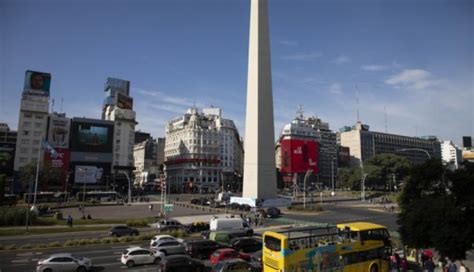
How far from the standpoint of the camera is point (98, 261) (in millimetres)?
23406

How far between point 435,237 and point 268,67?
150 ft

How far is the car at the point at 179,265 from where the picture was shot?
61.1 ft

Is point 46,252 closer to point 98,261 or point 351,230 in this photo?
point 98,261

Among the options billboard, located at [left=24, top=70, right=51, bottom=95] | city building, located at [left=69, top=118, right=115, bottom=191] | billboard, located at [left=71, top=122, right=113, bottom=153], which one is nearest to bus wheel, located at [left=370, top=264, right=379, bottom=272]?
city building, located at [left=69, top=118, right=115, bottom=191]

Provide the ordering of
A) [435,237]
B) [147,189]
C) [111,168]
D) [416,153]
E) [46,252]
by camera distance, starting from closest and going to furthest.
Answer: [435,237], [46,252], [111,168], [147,189], [416,153]

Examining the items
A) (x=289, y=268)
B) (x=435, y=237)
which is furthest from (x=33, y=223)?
(x=435, y=237)

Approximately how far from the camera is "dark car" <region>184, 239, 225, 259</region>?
24406 millimetres

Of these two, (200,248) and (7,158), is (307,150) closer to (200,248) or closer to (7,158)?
(7,158)

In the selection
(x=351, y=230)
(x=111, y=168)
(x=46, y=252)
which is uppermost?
(x=111, y=168)

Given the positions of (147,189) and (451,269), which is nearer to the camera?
(451,269)

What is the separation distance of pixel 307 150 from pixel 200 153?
39149mm

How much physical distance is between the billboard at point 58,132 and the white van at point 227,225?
257ft

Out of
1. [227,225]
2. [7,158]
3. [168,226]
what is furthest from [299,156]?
[227,225]

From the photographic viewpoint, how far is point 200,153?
129 m
